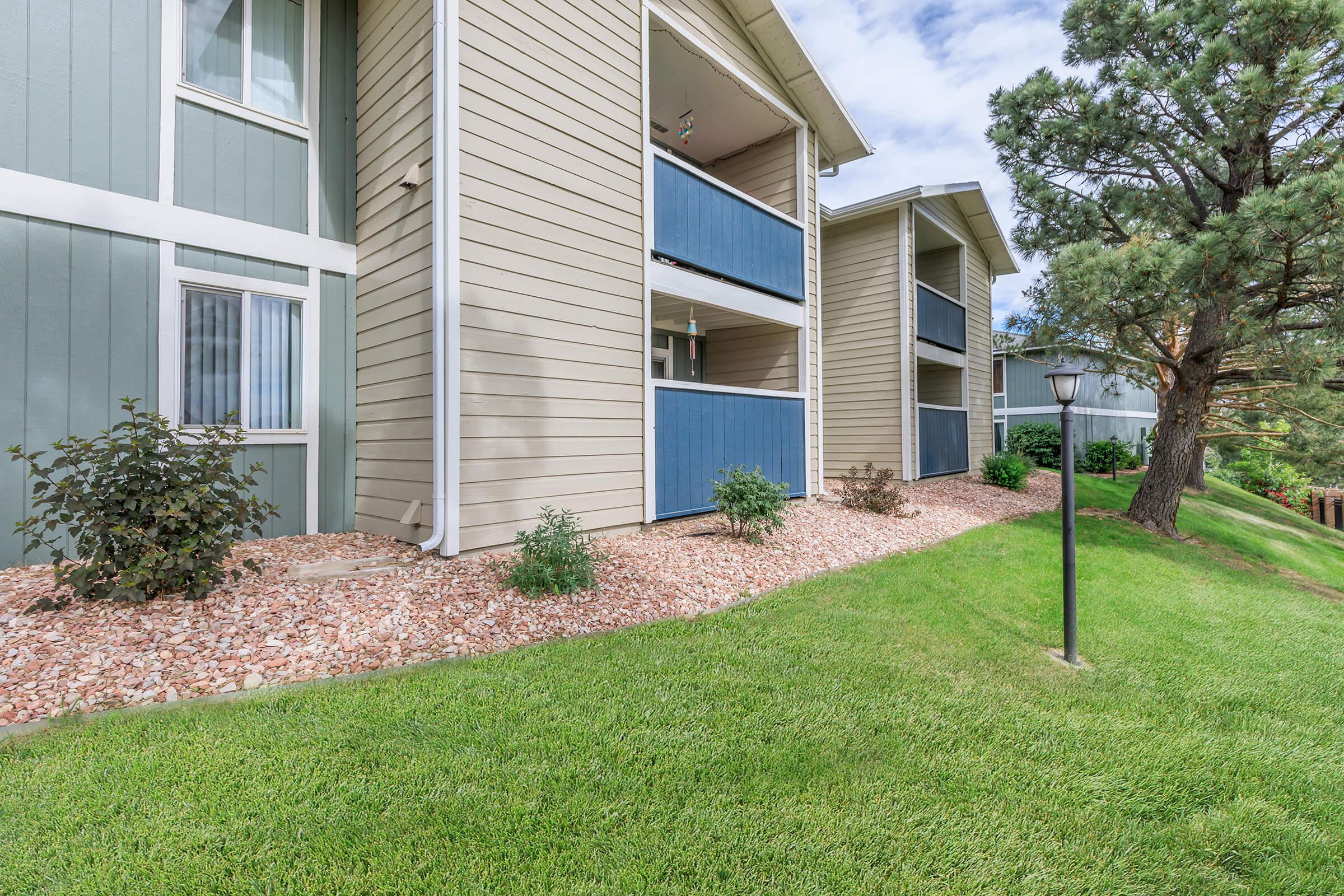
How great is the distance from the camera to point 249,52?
16.8 ft

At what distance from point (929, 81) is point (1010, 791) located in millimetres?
16501

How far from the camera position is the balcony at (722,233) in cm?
641

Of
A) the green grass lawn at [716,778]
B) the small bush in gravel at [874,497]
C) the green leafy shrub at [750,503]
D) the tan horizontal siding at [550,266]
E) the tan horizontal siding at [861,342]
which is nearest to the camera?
the green grass lawn at [716,778]

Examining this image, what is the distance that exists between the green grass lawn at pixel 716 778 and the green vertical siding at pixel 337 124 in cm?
468

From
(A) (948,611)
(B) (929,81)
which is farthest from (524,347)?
(B) (929,81)

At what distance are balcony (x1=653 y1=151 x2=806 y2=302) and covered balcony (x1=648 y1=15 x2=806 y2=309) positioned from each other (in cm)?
1

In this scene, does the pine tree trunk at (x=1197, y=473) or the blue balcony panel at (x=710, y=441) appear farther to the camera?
the pine tree trunk at (x=1197, y=473)

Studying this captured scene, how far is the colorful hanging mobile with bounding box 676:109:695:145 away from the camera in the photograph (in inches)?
316

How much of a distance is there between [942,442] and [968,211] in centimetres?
528

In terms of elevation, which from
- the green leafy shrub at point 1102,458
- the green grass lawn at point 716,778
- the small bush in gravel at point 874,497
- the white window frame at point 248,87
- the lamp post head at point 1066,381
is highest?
the white window frame at point 248,87

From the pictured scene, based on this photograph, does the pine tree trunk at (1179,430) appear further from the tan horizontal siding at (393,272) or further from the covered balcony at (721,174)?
the tan horizontal siding at (393,272)

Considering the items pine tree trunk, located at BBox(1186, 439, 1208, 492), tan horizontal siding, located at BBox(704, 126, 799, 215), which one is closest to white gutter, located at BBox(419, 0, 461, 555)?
tan horizontal siding, located at BBox(704, 126, 799, 215)

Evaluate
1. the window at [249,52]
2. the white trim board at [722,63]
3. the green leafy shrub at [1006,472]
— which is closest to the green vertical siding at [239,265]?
the window at [249,52]

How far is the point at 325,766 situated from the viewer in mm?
2127
